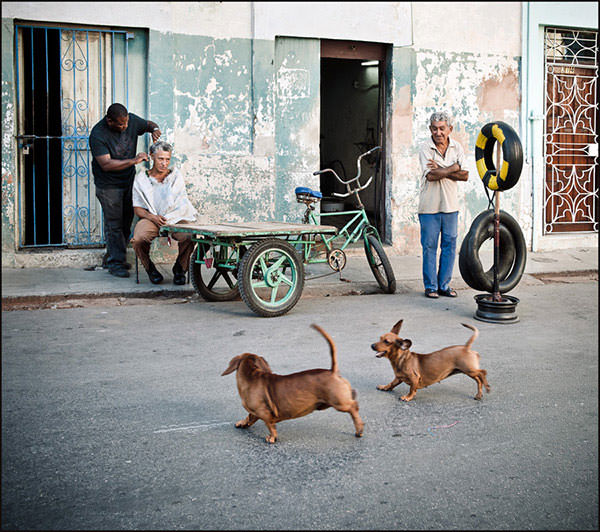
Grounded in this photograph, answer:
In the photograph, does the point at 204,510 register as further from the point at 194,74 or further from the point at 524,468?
the point at 194,74

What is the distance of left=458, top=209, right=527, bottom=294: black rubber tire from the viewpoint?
22.6ft

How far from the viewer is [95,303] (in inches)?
293

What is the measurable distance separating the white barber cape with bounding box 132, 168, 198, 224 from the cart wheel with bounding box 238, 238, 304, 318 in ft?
5.18

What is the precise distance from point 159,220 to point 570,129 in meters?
7.18

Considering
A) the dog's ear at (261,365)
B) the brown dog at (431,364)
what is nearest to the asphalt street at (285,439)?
the brown dog at (431,364)

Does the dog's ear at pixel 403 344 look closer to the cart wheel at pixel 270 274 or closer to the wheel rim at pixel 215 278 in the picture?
the cart wheel at pixel 270 274

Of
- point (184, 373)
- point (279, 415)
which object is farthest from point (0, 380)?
point (184, 373)

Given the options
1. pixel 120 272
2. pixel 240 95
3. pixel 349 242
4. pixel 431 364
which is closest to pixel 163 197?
pixel 120 272

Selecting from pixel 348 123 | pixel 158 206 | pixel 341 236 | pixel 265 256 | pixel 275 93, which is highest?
pixel 348 123

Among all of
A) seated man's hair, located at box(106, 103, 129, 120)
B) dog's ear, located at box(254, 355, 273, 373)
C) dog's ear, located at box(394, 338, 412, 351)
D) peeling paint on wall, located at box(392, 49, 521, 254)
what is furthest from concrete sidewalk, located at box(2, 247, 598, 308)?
dog's ear, located at box(254, 355, 273, 373)

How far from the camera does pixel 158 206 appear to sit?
8.12m

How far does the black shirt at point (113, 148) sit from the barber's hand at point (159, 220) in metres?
0.95

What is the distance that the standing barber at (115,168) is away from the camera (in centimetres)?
836

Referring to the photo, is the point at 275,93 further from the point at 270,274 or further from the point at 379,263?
the point at 270,274
